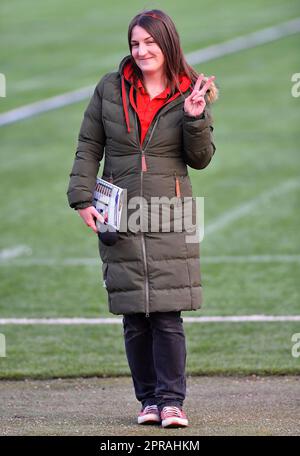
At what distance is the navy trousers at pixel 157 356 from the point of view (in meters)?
6.05

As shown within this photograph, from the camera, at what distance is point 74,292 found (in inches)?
412

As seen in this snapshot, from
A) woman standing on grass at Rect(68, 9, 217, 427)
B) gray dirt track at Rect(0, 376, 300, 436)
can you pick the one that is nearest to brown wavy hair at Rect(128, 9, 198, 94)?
woman standing on grass at Rect(68, 9, 217, 427)

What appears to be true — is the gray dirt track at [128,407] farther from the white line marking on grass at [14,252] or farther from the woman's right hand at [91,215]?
the white line marking on grass at [14,252]

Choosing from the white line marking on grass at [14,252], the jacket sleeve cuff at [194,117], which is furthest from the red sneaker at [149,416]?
the white line marking on grass at [14,252]

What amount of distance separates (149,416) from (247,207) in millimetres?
8600

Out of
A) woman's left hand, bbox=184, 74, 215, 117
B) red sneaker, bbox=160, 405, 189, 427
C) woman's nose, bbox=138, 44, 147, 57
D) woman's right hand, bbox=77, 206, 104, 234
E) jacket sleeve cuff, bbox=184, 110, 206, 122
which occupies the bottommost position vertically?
red sneaker, bbox=160, 405, 189, 427

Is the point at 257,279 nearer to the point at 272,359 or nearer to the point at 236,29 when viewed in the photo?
the point at 272,359

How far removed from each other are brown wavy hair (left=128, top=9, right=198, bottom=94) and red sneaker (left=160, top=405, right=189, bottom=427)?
1511 millimetres

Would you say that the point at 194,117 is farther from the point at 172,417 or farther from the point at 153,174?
the point at 172,417

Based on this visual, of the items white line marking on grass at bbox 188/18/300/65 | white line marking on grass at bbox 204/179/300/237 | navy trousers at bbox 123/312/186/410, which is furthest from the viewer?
white line marking on grass at bbox 188/18/300/65

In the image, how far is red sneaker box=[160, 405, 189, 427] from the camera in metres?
5.96

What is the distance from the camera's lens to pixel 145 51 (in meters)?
5.98

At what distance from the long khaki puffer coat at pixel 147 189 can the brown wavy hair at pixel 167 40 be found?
0.13 meters

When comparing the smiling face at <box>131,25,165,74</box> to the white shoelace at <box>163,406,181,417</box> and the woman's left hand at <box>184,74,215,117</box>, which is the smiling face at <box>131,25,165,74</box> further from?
the white shoelace at <box>163,406,181,417</box>
